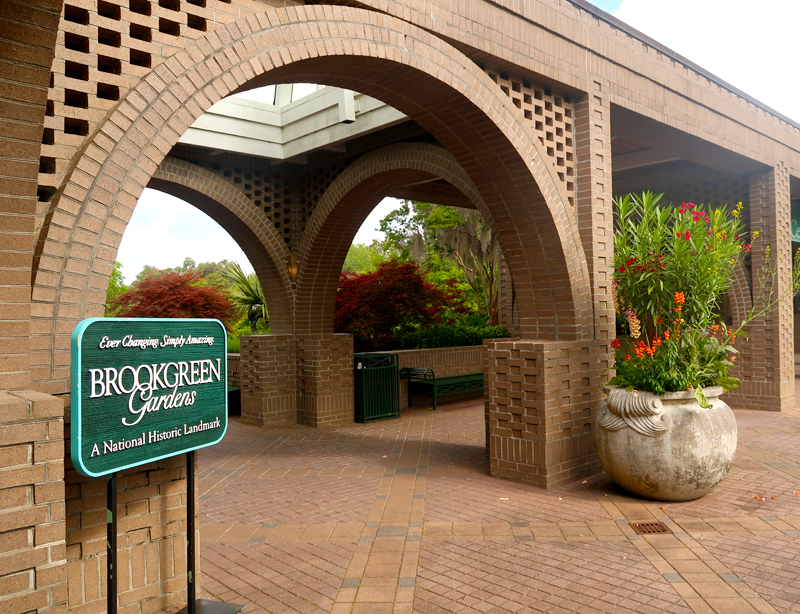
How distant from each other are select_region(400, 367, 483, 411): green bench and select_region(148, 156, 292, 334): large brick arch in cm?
271

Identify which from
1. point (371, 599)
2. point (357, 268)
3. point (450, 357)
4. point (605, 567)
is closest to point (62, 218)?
point (371, 599)

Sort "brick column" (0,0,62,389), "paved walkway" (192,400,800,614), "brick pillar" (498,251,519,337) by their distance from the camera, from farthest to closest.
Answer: "brick pillar" (498,251,519,337), "paved walkway" (192,400,800,614), "brick column" (0,0,62,389)

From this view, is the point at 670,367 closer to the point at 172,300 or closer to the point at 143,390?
the point at 143,390

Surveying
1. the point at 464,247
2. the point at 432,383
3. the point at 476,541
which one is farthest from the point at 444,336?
the point at 476,541

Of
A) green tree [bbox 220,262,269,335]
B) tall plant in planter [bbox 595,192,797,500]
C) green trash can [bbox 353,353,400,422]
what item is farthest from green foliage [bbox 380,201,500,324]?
tall plant in planter [bbox 595,192,797,500]

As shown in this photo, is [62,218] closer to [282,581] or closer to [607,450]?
[282,581]

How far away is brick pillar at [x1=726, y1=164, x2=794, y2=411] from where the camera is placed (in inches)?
407

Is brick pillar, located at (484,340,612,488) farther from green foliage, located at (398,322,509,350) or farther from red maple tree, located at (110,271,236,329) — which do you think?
red maple tree, located at (110,271,236,329)

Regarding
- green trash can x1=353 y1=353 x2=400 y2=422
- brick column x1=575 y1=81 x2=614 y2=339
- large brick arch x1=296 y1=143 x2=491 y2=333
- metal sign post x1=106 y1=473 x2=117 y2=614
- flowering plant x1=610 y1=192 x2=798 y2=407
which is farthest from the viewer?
green trash can x1=353 y1=353 x2=400 y2=422

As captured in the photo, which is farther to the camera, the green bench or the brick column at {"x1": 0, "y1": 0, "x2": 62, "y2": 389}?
the green bench

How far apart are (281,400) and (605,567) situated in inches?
270

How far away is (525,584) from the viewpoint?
3830 mm

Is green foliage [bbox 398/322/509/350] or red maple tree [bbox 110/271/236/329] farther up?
red maple tree [bbox 110/271/236/329]

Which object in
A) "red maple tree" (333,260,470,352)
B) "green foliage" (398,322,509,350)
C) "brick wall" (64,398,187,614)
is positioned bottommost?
"brick wall" (64,398,187,614)
